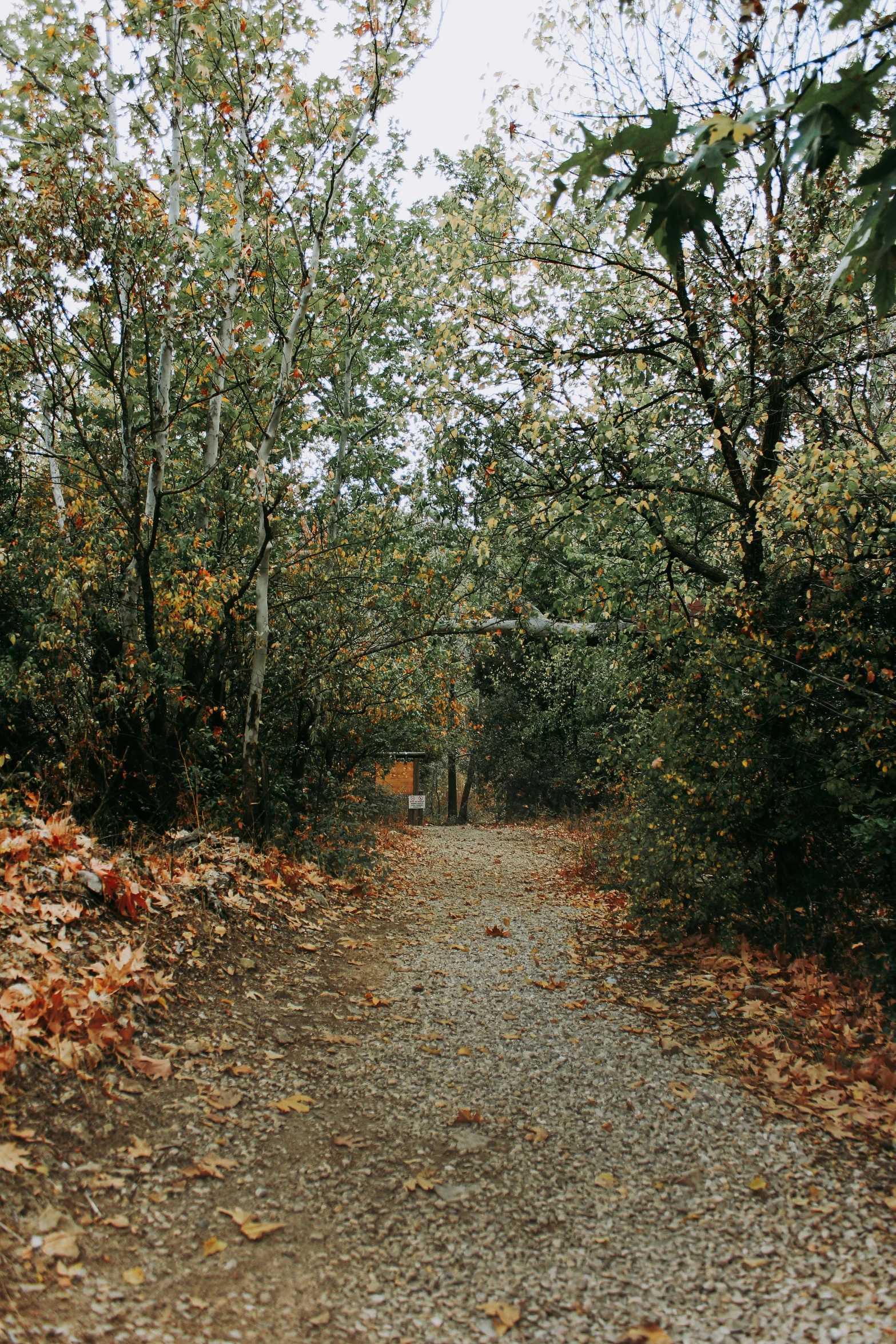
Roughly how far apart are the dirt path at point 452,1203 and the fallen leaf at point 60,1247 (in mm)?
43

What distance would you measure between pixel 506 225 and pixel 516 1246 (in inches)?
295

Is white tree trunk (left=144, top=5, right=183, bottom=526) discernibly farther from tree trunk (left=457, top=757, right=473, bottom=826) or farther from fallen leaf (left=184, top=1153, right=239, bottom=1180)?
tree trunk (left=457, top=757, right=473, bottom=826)

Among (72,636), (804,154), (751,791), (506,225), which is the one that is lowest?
(751,791)

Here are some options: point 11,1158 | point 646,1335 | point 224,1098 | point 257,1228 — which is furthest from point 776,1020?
point 11,1158

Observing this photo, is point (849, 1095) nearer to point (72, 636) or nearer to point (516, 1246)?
point (516, 1246)

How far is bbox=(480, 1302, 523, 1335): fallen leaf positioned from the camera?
2.54 meters

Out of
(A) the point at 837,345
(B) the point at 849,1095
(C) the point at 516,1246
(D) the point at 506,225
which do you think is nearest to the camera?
(C) the point at 516,1246

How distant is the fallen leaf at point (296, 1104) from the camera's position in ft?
12.2

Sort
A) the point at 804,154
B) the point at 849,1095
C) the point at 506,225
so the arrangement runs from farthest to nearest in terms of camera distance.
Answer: the point at 506,225
the point at 849,1095
the point at 804,154

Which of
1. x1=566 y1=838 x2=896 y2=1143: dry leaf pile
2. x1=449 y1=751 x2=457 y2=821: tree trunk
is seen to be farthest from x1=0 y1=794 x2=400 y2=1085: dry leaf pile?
x1=449 y1=751 x2=457 y2=821: tree trunk

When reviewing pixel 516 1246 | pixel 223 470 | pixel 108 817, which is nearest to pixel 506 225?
pixel 223 470

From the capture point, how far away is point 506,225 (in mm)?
7383

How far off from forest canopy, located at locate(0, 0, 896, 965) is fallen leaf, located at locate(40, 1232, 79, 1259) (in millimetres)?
4199

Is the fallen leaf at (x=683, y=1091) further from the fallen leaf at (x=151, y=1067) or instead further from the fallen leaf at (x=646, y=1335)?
the fallen leaf at (x=151, y=1067)
